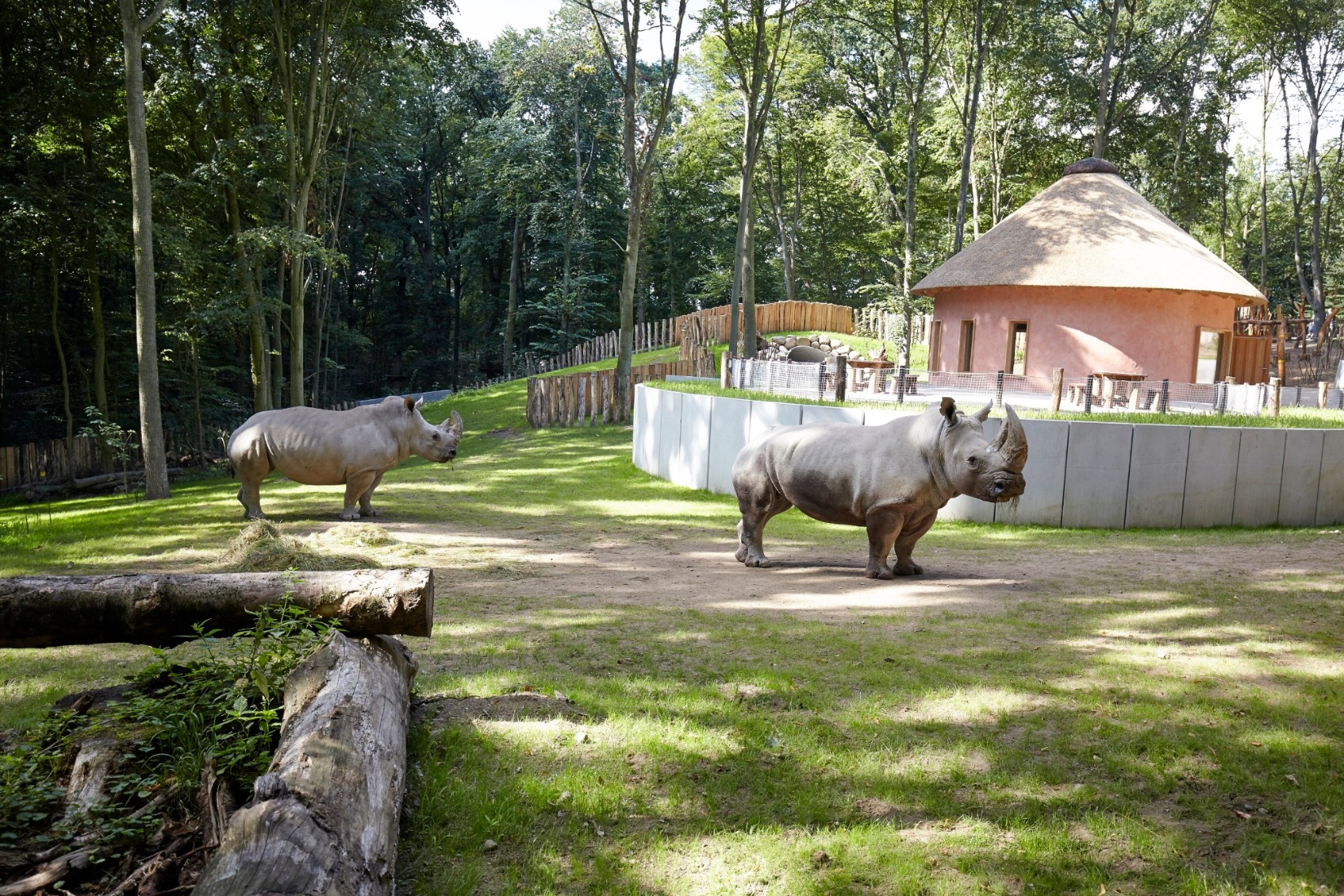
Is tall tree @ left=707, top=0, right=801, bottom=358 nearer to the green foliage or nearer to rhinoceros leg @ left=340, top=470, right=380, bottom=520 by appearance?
rhinoceros leg @ left=340, top=470, right=380, bottom=520

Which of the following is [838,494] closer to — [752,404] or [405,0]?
[752,404]

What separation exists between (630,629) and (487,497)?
10.4 m

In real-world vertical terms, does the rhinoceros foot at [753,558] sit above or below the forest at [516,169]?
below

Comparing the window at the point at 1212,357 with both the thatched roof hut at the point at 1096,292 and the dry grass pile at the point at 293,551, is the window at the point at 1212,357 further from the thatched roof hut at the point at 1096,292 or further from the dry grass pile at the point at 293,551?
the dry grass pile at the point at 293,551

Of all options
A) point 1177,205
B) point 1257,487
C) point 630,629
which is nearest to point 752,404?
point 1257,487

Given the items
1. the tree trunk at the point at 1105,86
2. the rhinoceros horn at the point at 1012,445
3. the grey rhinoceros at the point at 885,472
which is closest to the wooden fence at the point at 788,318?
the tree trunk at the point at 1105,86

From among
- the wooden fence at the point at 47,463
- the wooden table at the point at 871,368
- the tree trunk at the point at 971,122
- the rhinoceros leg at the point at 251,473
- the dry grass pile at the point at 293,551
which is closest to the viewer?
the dry grass pile at the point at 293,551

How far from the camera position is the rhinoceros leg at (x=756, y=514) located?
36.5 feet

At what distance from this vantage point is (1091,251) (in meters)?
30.3

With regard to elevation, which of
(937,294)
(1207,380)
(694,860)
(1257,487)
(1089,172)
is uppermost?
(1089,172)

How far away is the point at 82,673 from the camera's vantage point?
666 centimetres

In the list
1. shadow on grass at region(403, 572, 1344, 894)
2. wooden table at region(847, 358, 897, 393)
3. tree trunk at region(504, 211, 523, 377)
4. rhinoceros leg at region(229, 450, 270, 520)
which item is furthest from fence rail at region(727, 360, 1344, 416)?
tree trunk at region(504, 211, 523, 377)

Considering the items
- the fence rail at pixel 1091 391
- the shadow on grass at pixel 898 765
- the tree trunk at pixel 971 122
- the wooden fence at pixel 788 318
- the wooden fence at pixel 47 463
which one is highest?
the tree trunk at pixel 971 122

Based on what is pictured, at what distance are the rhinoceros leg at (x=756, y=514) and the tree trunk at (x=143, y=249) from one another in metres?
12.1
